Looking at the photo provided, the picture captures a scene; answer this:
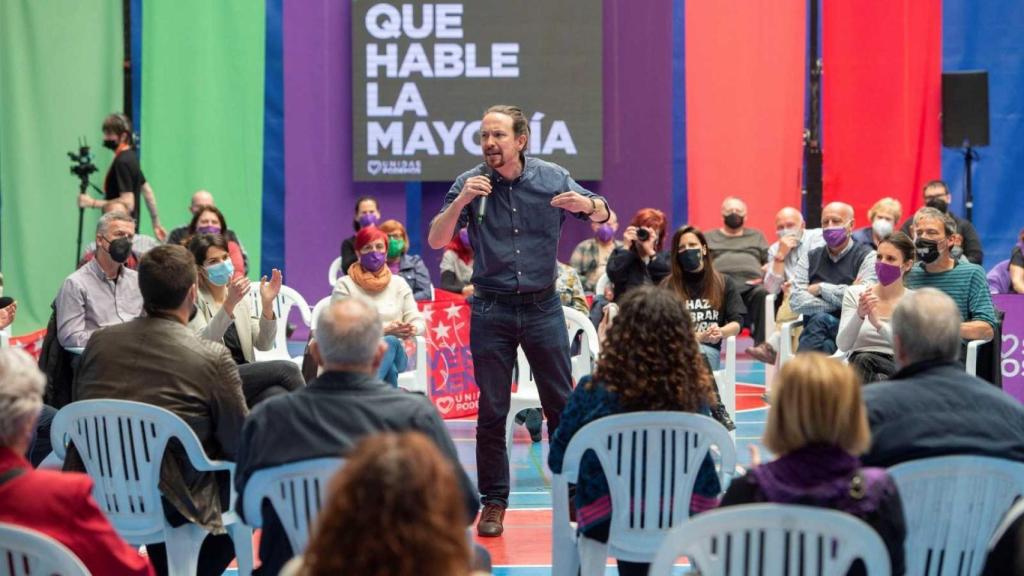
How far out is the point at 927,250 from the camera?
598 cm

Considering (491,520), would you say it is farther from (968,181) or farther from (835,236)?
(968,181)

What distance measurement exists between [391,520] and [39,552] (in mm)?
1014

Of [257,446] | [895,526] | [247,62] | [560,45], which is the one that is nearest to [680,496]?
[895,526]

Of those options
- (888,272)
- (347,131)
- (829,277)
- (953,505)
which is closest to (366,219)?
(347,131)

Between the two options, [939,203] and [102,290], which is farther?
[939,203]

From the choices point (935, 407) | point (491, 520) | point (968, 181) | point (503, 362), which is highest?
point (968, 181)

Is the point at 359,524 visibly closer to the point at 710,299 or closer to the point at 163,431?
the point at 163,431

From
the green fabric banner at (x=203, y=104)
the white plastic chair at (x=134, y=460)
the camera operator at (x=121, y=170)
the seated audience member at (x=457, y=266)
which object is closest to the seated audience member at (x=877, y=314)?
→ the white plastic chair at (x=134, y=460)

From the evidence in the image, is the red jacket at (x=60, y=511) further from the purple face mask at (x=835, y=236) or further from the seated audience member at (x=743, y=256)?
the seated audience member at (x=743, y=256)

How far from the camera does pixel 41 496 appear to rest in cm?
256

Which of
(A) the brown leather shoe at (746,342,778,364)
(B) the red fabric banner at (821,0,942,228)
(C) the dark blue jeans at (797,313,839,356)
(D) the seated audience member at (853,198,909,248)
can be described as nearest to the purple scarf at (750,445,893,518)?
(C) the dark blue jeans at (797,313,839,356)

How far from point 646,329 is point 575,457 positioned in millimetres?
411

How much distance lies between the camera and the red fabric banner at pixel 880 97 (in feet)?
34.5

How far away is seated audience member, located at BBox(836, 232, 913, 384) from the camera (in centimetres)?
577
